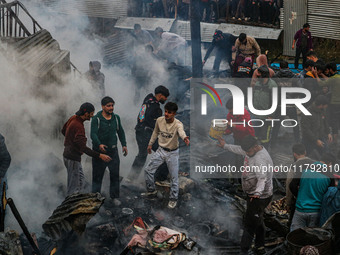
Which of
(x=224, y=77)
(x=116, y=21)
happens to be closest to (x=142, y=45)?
(x=224, y=77)

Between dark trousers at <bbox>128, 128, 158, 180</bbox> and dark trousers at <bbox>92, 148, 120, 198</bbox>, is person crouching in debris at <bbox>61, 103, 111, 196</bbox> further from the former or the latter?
dark trousers at <bbox>128, 128, 158, 180</bbox>

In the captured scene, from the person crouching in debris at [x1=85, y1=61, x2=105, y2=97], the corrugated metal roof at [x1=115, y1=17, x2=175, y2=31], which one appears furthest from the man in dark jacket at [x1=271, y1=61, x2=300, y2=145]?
the corrugated metal roof at [x1=115, y1=17, x2=175, y2=31]

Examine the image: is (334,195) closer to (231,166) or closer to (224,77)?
(231,166)

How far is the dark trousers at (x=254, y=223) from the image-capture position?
6.29 meters

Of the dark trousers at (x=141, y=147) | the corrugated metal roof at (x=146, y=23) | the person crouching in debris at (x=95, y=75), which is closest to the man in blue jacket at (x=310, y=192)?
the dark trousers at (x=141, y=147)

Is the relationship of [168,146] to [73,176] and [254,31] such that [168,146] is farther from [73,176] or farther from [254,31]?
[254,31]

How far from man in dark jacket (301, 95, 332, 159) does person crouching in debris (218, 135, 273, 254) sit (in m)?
2.12

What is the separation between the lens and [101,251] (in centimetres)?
639

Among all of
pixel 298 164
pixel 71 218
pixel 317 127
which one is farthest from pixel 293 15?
pixel 71 218

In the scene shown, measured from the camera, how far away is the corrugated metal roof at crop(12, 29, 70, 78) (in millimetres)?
8250

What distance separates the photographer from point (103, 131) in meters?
7.25

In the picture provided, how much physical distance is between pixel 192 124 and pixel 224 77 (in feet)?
6.32

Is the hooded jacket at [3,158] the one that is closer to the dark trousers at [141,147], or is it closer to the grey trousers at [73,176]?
the grey trousers at [73,176]

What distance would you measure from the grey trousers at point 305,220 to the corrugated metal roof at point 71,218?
256 cm
